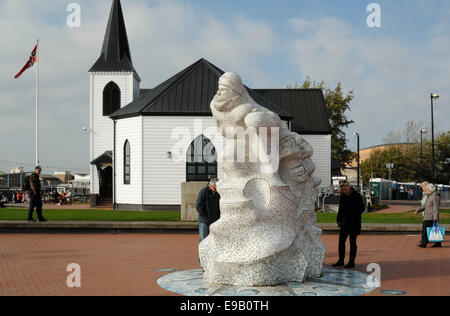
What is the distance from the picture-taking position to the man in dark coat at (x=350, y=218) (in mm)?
10367

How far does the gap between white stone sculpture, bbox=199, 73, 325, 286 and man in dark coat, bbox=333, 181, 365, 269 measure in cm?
212

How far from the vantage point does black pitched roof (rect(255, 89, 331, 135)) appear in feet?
127

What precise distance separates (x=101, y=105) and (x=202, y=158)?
15324 mm

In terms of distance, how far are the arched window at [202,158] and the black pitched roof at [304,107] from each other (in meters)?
9.39

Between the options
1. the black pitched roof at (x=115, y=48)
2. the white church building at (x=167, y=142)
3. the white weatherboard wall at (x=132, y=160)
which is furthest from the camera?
the black pitched roof at (x=115, y=48)

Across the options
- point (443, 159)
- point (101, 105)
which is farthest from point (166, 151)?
point (443, 159)

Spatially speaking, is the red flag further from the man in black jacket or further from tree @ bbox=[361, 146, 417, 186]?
tree @ bbox=[361, 146, 417, 186]

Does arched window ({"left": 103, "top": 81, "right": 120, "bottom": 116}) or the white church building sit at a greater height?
arched window ({"left": 103, "top": 81, "right": 120, "bottom": 116})

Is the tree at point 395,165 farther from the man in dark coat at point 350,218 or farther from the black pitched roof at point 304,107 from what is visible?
the man in dark coat at point 350,218

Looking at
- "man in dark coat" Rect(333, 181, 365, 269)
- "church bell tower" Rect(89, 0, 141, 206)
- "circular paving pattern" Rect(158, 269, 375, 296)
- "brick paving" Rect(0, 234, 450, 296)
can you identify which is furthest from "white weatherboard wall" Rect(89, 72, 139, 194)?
"circular paving pattern" Rect(158, 269, 375, 296)

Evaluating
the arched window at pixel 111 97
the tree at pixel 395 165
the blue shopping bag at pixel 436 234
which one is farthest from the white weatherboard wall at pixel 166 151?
the tree at pixel 395 165

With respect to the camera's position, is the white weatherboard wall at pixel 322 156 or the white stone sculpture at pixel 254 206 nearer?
the white stone sculpture at pixel 254 206

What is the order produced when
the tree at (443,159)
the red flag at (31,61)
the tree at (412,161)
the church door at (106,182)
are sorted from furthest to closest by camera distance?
1. the tree at (443,159)
2. the tree at (412,161)
3. the red flag at (31,61)
4. the church door at (106,182)
